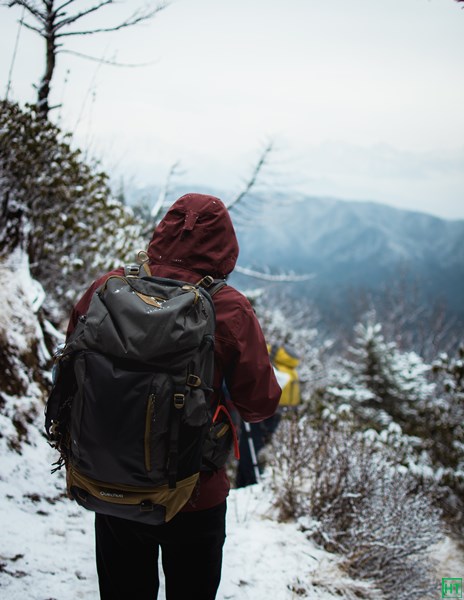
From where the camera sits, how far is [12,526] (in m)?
2.42

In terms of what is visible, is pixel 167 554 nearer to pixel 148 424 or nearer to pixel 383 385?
pixel 148 424

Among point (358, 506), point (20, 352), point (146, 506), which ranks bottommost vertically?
point (358, 506)

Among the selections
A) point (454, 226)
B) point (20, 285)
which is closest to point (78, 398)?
point (20, 285)

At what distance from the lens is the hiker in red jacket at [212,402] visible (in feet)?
5.06

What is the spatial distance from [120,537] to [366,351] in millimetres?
10252

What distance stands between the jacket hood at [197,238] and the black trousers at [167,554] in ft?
2.83

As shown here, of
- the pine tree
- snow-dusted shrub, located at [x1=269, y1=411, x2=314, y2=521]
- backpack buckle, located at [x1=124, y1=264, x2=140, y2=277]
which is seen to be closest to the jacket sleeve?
backpack buckle, located at [x1=124, y1=264, x2=140, y2=277]

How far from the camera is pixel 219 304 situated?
5.09 ft

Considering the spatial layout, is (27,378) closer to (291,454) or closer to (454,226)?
(291,454)

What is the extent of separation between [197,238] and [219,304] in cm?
26

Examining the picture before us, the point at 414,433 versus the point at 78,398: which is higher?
the point at 78,398

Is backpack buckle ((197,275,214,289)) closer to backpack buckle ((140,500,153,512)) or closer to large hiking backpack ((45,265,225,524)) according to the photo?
large hiking backpack ((45,265,225,524))

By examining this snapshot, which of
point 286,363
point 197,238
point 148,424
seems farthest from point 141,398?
point 286,363

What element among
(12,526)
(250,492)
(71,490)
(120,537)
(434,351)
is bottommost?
(434,351)
